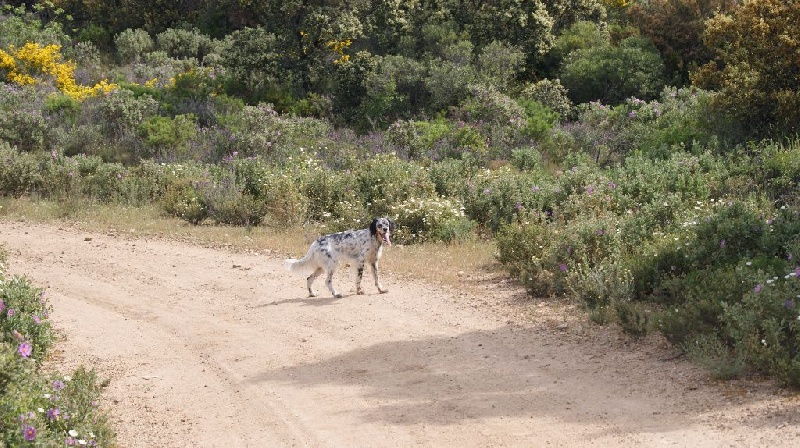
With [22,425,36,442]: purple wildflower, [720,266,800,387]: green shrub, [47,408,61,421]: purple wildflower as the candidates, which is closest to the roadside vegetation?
[720,266,800,387]: green shrub

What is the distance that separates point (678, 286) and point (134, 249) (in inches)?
344

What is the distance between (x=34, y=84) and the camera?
1105 inches

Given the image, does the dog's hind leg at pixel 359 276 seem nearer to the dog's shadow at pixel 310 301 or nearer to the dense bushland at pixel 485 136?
the dog's shadow at pixel 310 301

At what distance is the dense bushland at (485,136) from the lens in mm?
11148

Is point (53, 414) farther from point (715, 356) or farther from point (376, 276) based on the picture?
point (376, 276)

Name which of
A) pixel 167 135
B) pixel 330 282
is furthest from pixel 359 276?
pixel 167 135

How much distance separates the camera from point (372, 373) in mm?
9531

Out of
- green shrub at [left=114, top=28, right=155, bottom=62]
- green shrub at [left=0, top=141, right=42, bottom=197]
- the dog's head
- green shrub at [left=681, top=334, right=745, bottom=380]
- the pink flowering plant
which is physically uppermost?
green shrub at [left=114, top=28, right=155, bottom=62]

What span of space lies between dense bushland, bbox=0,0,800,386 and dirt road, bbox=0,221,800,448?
0.69m

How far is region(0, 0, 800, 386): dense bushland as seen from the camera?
11.1 metres

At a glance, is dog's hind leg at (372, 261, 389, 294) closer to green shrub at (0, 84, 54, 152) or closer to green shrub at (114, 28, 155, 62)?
green shrub at (0, 84, 54, 152)

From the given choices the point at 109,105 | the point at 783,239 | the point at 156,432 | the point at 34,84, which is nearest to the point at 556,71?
the point at 109,105

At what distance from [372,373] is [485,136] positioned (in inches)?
517

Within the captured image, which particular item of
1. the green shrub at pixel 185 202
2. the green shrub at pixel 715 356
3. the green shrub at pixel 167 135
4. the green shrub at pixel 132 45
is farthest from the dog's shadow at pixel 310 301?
the green shrub at pixel 132 45
